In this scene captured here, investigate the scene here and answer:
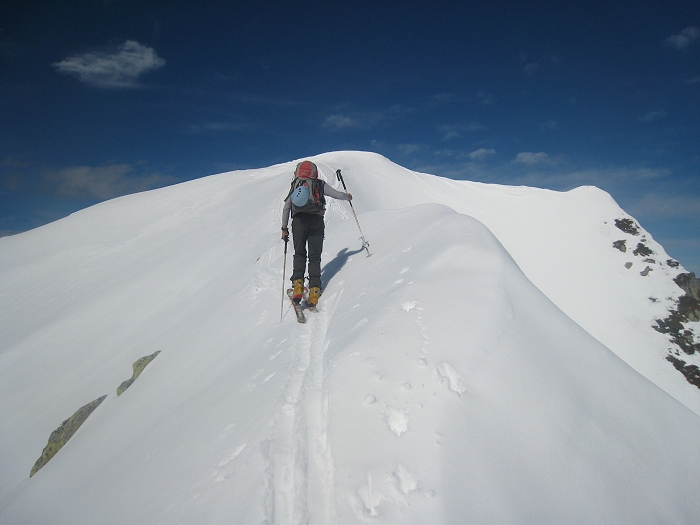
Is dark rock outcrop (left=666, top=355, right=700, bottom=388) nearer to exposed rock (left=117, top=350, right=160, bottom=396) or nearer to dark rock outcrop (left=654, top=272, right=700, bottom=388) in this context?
dark rock outcrop (left=654, top=272, right=700, bottom=388)

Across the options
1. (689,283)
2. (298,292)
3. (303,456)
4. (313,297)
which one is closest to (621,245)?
(689,283)

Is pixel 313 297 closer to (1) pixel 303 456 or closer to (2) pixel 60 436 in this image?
(1) pixel 303 456

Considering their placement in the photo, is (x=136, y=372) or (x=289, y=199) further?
(x=136, y=372)

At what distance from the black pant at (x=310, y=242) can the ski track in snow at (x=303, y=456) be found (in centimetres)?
271

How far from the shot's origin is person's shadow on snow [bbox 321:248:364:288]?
8089 mm

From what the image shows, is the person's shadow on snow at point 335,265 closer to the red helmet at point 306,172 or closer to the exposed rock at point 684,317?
the red helmet at point 306,172

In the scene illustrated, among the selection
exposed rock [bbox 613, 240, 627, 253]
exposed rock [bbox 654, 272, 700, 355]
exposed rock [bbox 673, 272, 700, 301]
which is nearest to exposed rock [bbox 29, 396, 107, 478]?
exposed rock [bbox 654, 272, 700, 355]

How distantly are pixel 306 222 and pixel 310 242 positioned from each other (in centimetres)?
40

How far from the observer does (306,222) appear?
7039mm

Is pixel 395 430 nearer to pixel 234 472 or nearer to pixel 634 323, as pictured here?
pixel 234 472

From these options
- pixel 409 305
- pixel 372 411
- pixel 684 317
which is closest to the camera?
pixel 372 411

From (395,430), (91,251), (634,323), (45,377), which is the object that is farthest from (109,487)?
(634,323)

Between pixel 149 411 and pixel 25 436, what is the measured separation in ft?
18.5

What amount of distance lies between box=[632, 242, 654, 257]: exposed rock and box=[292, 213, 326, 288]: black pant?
33793 millimetres
